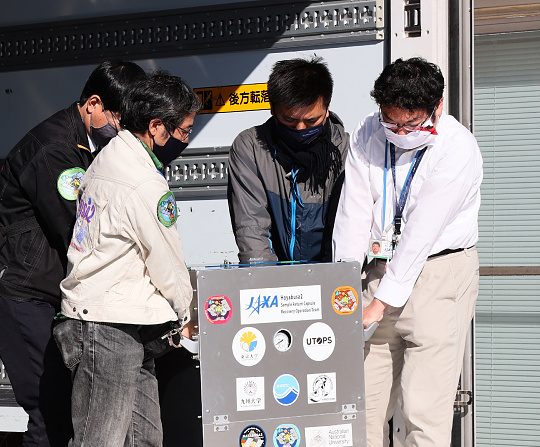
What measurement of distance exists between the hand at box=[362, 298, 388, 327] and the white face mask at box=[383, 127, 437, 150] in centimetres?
56

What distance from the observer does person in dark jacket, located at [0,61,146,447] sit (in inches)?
148

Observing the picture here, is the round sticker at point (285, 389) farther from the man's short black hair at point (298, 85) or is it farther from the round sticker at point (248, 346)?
the man's short black hair at point (298, 85)

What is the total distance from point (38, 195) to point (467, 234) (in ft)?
5.15

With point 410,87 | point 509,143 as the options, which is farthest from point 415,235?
point 509,143

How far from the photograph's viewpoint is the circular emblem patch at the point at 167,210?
3.48m

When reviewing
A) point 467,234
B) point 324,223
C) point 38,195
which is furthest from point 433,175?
point 38,195

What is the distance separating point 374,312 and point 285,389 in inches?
18.8

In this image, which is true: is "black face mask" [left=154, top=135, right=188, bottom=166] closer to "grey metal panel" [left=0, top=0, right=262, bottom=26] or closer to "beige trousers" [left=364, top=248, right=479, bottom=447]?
"beige trousers" [left=364, top=248, right=479, bottom=447]

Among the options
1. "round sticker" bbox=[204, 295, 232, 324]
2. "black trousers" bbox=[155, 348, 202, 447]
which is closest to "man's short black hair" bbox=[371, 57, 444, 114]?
"round sticker" bbox=[204, 295, 232, 324]

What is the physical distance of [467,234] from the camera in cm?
384

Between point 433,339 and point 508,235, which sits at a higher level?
point 508,235

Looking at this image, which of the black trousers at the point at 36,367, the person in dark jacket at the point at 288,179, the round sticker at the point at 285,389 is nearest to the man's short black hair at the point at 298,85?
the person in dark jacket at the point at 288,179

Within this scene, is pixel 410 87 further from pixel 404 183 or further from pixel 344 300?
pixel 344 300

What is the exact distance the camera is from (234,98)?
481 centimetres
